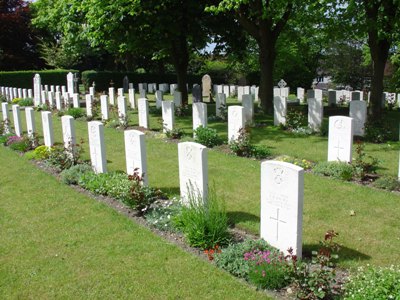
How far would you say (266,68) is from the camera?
742 inches

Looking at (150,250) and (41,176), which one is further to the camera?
(41,176)

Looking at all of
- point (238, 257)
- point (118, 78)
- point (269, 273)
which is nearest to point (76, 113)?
point (238, 257)

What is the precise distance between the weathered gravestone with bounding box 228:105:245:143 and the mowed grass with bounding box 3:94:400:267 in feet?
2.59

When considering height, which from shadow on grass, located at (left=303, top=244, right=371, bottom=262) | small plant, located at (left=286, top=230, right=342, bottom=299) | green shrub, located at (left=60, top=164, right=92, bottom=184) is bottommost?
shadow on grass, located at (left=303, top=244, right=371, bottom=262)

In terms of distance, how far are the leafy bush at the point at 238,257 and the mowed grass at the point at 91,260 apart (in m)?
0.14

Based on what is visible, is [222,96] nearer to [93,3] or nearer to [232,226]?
[93,3]

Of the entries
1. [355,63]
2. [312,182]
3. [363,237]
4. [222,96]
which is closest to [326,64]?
[355,63]

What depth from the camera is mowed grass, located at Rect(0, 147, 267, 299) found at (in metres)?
5.01

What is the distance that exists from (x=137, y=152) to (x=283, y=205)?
11.5ft

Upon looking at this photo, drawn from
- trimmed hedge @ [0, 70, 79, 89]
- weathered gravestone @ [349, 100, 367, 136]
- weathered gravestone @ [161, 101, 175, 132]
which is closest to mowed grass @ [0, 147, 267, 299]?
weathered gravestone @ [161, 101, 175, 132]

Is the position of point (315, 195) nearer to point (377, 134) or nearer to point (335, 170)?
point (335, 170)

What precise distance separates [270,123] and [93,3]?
8.21 metres

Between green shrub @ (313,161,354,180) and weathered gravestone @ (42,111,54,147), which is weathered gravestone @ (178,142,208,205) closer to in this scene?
green shrub @ (313,161,354,180)

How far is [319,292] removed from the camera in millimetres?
4441
